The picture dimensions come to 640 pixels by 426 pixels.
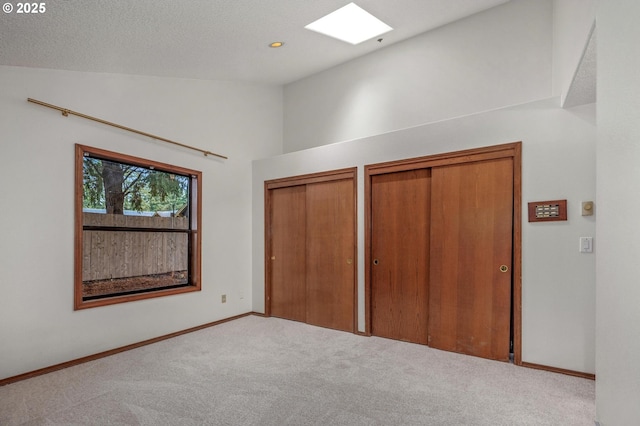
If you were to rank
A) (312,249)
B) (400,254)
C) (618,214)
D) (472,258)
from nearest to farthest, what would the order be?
1. (618,214)
2. (472,258)
3. (400,254)
4. (312,249)

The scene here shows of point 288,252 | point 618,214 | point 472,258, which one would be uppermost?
point 618,214

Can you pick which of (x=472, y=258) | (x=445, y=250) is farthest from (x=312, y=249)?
(x=472, y=258)

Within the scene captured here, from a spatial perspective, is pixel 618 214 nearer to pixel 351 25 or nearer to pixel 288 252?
pixel 351 25

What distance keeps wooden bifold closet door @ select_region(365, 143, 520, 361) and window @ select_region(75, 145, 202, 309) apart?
227cm

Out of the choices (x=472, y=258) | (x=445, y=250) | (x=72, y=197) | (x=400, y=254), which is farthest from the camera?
(x=400, y=254)

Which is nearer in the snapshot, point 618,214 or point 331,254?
point 618,214

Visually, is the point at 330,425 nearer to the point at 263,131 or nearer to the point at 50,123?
the point at 50,123

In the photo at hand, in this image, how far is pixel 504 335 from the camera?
3.16 m

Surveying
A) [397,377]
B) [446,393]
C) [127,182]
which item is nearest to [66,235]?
[127,182]

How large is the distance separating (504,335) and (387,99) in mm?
2959

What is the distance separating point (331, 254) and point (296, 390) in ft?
6.38

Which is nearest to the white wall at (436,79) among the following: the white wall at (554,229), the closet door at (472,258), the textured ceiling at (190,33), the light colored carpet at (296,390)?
the textured ceiling at (190,33)

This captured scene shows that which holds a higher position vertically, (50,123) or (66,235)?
(50,123)

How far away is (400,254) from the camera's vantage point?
3840 millimetres
